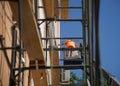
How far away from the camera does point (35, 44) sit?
12.0ft

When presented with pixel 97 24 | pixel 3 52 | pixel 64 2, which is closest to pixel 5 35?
pixel 3 52

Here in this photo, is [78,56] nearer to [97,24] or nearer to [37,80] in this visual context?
[37,80]

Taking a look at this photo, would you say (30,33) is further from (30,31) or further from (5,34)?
(5,34)

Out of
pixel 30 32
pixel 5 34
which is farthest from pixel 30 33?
pixel 5 34

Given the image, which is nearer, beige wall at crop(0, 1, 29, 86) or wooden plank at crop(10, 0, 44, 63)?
wooden plank at crop(10, 0, 44, 63)

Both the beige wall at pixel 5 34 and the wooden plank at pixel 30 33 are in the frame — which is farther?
the beige wall at pixel 5 34

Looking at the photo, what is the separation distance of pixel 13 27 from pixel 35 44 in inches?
22.5

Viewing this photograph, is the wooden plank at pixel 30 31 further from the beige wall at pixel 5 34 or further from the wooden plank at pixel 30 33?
the beige wall at pixel 5 34

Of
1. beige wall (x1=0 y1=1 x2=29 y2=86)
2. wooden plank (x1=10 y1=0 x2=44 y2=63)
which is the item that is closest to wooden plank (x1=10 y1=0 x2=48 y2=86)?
wooden plank (x1=10 y1=0 x2=44 y2=63)

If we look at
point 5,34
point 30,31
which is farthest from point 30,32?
point 5,34

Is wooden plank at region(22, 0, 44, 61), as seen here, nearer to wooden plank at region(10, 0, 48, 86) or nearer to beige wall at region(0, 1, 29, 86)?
wooden plank at region(10, 0, 48, 86)

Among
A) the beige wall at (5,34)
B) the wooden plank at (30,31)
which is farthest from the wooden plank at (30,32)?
the beige wall at (5,34)

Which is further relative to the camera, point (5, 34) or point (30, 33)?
point (5, 34)

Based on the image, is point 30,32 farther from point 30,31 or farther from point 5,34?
point 5,34
